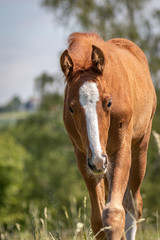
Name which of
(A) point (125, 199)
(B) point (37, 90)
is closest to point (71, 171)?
(B) point (37, 90)

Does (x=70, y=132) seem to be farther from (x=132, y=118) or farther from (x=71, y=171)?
(x=71, y=171)

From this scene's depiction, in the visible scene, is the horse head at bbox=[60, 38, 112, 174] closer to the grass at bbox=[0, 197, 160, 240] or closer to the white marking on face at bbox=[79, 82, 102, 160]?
the white marking on face at bbox=[79, 82, 102, 160]

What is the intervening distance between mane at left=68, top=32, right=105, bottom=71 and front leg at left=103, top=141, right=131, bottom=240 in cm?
93

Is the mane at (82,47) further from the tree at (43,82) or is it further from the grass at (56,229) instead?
the tree at (43,82)

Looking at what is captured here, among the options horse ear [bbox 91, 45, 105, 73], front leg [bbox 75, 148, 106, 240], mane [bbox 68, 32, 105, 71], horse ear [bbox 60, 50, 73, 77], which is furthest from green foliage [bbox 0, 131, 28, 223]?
horse ear [bbox 91, 45, 105, 73]

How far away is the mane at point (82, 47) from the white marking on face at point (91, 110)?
14.1 inches

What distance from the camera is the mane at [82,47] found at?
4.43 m

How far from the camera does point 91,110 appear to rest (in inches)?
157

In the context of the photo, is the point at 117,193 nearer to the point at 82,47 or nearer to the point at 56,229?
the point at 56,229

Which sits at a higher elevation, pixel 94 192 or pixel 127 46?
pixel 127 46

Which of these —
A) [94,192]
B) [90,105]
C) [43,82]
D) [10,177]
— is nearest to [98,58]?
[90,105]

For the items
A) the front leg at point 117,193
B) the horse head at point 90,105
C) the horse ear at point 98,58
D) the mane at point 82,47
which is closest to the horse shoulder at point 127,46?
the mane at point 82,47

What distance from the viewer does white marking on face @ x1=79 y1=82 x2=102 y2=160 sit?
12.7 ft

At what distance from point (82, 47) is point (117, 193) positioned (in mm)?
1508
